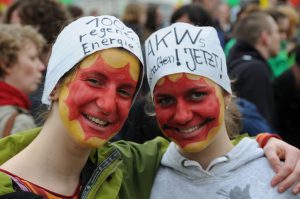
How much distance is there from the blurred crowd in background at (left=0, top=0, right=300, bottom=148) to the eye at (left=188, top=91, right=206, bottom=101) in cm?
64

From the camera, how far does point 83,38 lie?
263cm

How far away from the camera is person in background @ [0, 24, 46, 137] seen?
3.73 m

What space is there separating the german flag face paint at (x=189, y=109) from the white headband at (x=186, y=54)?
34mm

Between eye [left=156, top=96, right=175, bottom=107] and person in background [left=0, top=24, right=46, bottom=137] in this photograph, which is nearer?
eye [left=156, top=96, right=175, bottom=107]

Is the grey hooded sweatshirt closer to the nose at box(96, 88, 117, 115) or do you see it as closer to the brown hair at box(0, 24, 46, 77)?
the nose at box(96, 88, 117, 115)

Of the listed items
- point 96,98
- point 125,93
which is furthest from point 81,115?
point 125,93

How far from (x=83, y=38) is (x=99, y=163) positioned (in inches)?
22.2

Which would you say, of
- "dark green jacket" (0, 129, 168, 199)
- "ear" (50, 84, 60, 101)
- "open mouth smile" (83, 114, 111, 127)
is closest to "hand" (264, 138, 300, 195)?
"dark green jacket" (0, 129, 168, 199)

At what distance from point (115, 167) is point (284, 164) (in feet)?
2.51

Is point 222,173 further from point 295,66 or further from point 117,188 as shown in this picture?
point 295,66

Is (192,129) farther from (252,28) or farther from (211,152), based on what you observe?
(252,28)

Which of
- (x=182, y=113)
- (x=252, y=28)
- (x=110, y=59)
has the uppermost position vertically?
(x=110, y=59)

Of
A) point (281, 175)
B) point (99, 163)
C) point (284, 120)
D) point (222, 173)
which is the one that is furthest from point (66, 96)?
point (284, 120)

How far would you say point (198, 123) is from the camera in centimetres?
276
